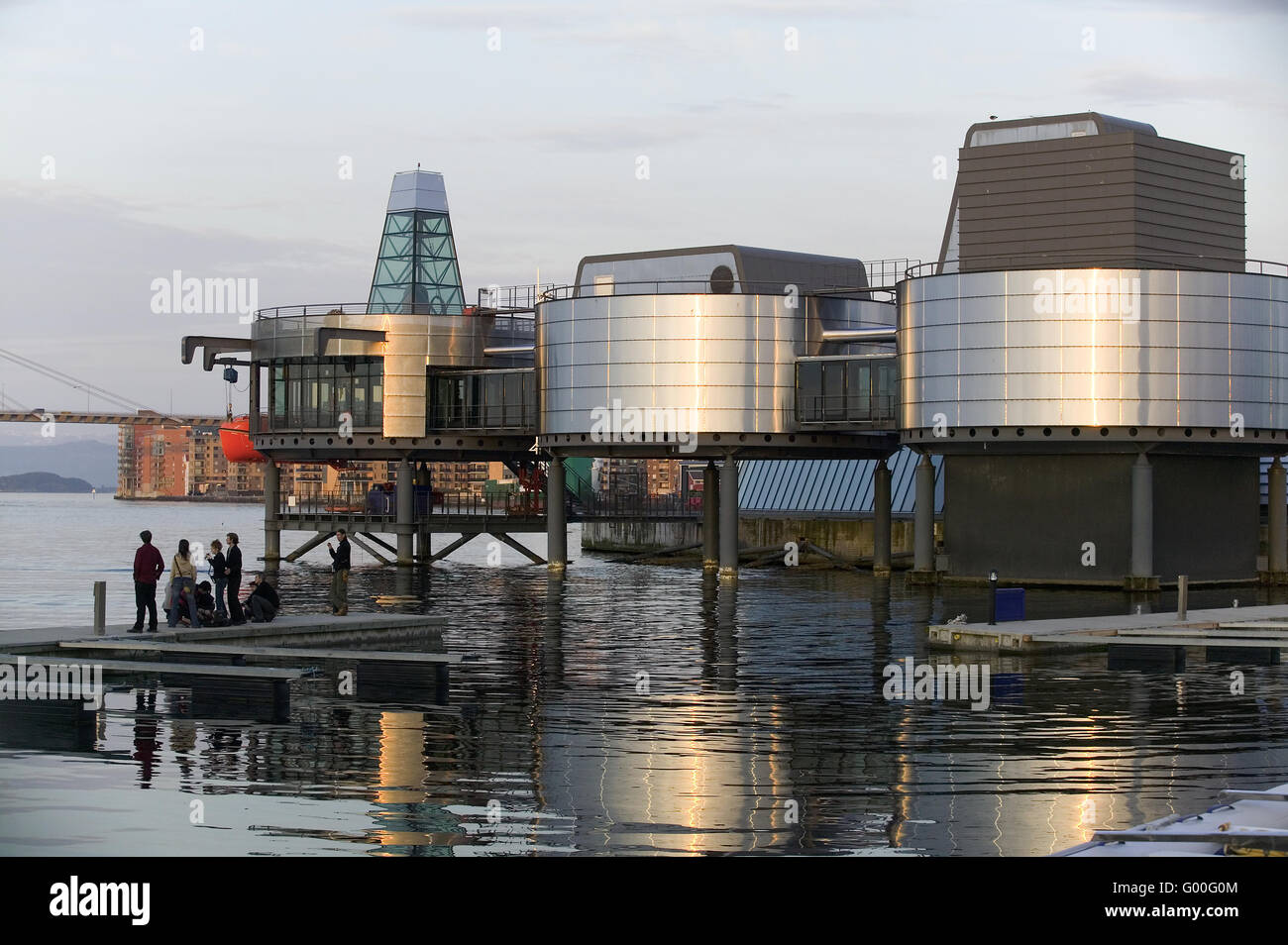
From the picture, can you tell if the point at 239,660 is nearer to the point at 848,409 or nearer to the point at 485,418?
the point at 848,409

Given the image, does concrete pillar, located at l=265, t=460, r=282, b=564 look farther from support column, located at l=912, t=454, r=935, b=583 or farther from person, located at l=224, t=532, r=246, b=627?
person, located at l=224, t=532, r=246, b=627

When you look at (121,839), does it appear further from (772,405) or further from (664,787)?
(772,405)

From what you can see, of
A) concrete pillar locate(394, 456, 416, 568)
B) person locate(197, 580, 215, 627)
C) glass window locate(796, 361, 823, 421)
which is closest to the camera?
person locate(197, 580, 215, 627)

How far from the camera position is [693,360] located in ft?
255

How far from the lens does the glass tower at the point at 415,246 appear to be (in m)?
165

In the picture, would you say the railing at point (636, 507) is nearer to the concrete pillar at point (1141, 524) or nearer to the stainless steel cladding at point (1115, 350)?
the stainless steel cladding at point (1115, 350)

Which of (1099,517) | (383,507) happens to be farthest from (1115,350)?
(383,507)

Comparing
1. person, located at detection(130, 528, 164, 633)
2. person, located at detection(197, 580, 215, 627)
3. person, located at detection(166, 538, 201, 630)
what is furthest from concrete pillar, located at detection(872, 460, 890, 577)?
person, located at detection(130, 528, 164, 633)

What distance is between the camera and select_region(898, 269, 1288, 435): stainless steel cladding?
66812 mm

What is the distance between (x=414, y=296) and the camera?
167125 mm

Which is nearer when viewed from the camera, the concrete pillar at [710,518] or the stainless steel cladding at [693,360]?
the stainless steel cladding at [693,360]

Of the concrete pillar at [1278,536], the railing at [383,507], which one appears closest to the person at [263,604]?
the railing at [383,507]

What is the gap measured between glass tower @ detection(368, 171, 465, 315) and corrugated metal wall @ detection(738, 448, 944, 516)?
54.2m

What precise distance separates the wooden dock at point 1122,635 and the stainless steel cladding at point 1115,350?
21669 millimetres
